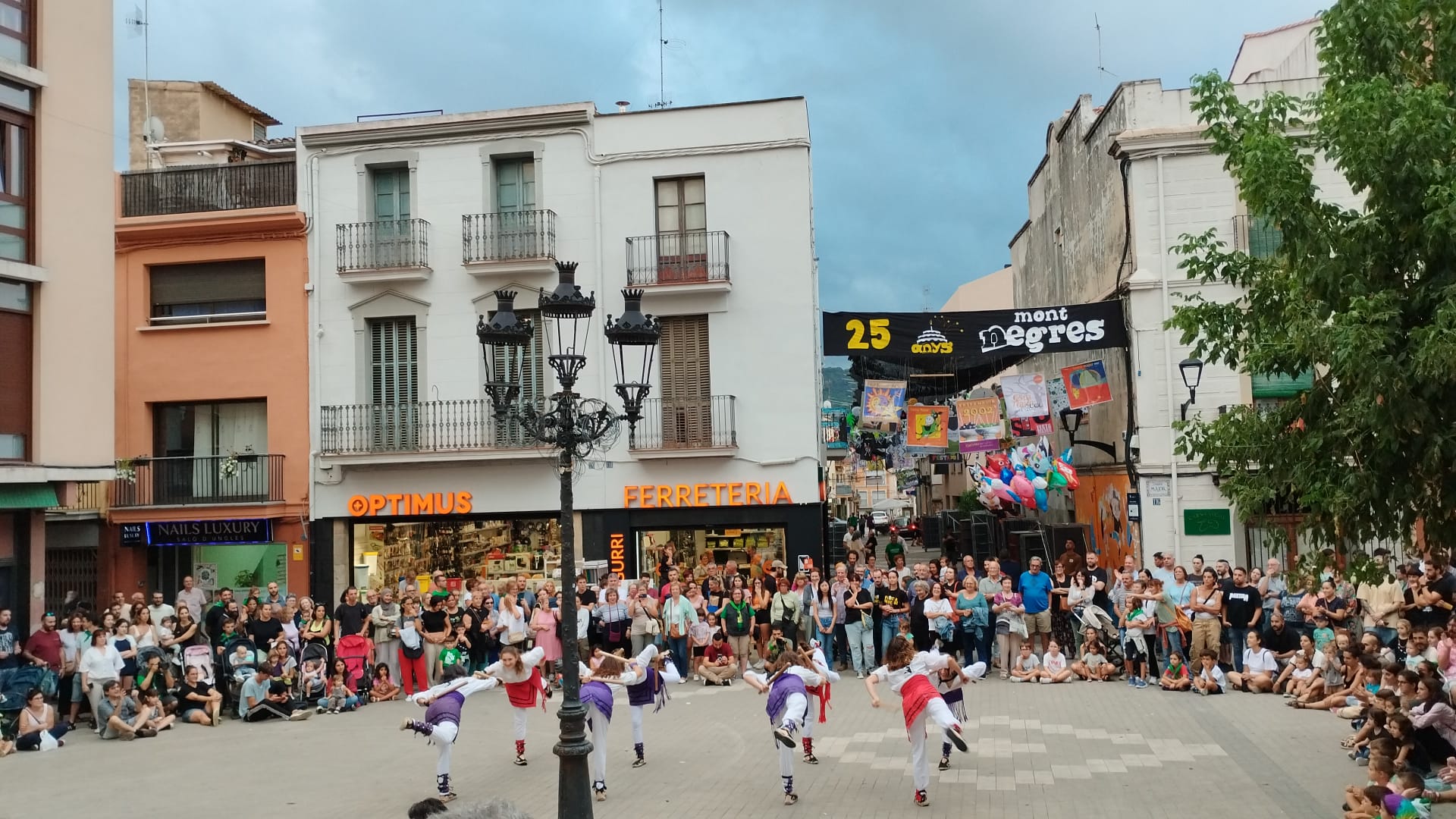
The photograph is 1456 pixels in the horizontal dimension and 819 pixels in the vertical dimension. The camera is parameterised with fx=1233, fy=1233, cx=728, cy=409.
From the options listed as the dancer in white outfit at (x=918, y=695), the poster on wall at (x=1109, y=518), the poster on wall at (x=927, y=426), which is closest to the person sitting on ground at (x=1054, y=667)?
the poster on wall at (x=1109, y=518)

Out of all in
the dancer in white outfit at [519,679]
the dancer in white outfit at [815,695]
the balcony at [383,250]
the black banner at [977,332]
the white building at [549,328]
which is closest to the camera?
the dancer in white outfit at [815,695]

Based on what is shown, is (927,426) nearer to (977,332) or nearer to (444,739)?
(977,332)

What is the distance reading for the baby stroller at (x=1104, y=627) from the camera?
A: 18.2 metres

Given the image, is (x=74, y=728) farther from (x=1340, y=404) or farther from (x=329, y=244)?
(x=1340, y=404)

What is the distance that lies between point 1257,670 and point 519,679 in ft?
33.4

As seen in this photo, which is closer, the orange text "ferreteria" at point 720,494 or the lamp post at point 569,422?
the lamp post at point 569,422

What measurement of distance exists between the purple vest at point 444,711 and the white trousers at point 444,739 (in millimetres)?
89

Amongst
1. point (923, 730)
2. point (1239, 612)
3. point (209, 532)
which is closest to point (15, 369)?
point (209, 532)

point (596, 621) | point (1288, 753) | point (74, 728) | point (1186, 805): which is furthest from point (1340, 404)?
point (74, 728)

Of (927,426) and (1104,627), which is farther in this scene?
(927,426)

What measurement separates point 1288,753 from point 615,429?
1222 cm

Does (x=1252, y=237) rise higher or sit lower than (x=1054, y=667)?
higher

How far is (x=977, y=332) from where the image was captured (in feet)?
73.6

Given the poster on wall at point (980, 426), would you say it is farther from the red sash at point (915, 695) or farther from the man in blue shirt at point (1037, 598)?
the red sash at point (915, 695)
